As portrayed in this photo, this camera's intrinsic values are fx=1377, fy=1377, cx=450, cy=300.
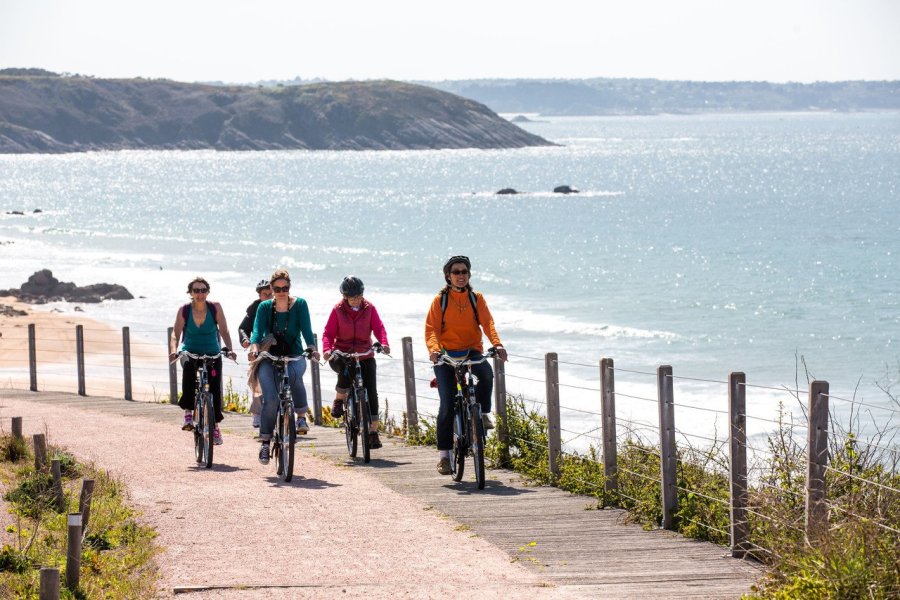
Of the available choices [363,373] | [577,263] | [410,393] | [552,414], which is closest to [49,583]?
[552,414]

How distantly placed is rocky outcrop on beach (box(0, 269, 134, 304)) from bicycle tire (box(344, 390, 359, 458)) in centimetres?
3744

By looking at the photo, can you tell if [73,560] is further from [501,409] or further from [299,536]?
[501,409]

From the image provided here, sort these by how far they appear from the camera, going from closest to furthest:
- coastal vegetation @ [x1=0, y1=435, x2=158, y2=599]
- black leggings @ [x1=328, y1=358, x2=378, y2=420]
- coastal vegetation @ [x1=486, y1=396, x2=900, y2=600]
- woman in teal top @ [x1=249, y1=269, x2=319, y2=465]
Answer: coastal vegetation @ [x1=486, y1=396, x2=900, y2=600] → coastal vegetation @ [x1=0, y1=435, x2=158, y2=599] → woman in teal top @ [x1=249, y1=269, x2=319, y2=465] → black leggings @ [x1=328, y1=358, x2=378, y2=420]

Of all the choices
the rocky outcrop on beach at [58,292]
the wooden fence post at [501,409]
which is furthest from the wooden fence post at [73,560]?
the rocky outcrop on beach at [58,292]

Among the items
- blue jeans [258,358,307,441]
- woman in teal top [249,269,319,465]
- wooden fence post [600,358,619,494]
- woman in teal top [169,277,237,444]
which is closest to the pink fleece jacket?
woman in teal top [249,269,319,465]

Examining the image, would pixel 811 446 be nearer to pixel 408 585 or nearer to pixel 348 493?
pixel 408 585

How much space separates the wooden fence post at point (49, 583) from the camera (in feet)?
20.3

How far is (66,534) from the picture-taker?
9.43 meters

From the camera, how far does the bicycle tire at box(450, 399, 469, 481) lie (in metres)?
11.0

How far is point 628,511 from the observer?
9914 millimetres

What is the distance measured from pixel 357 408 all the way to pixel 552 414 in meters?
2.01

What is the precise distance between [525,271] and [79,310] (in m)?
25.3

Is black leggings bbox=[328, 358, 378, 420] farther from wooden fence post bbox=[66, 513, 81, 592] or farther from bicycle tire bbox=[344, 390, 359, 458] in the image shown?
wooden fence post bbox=[66, 513, 81, 592]

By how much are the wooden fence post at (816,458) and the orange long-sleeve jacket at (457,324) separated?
3807mm
